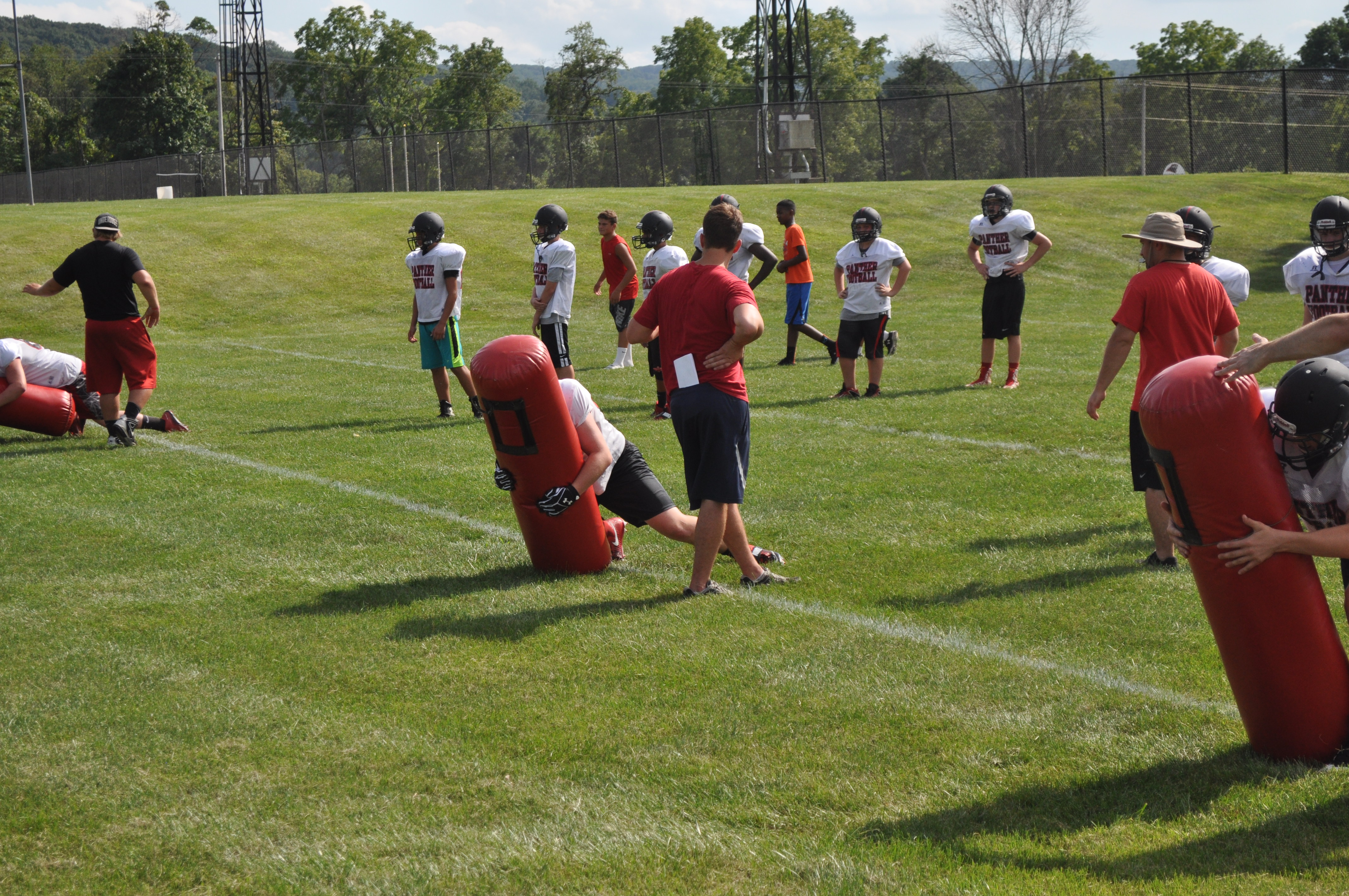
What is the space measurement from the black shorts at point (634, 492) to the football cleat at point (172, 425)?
6464 millimetres

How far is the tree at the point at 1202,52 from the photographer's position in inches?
2872

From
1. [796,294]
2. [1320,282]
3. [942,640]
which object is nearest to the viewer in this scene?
[942,640]

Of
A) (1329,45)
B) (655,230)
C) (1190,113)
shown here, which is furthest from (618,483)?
(1329,45)

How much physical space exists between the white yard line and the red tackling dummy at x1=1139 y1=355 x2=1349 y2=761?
1.56 feet

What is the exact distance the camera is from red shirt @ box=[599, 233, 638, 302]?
13.2 meters

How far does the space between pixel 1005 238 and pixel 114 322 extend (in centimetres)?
880

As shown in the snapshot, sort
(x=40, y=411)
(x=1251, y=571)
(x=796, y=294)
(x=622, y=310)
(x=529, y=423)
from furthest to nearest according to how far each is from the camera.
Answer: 1. (x=796, y=294)
2. (x=622, y=310)
3. (x=40, y=411)
4. (x=529, y=423)
5. (x=1251, y=571)

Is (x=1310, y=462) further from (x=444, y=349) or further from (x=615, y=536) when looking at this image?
(x=444, y=349)

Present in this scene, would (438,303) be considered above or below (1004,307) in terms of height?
above

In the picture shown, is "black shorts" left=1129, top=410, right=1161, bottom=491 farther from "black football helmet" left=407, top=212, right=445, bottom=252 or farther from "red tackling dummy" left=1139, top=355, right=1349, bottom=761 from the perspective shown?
"black football helmet" left=407, top=212, right=445, bottom=252

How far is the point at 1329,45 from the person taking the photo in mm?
63125

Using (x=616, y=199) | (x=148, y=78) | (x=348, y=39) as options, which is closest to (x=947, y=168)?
(x=616, y=199)

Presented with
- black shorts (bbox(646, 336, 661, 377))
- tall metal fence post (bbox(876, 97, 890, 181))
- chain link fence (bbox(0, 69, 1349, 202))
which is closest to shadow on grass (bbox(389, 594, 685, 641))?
black shorts (bbox(646, 336, 661, 377))

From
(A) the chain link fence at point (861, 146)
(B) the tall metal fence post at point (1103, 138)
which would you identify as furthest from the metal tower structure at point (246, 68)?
(B) the tall metal fence post at point (1103, 138)
